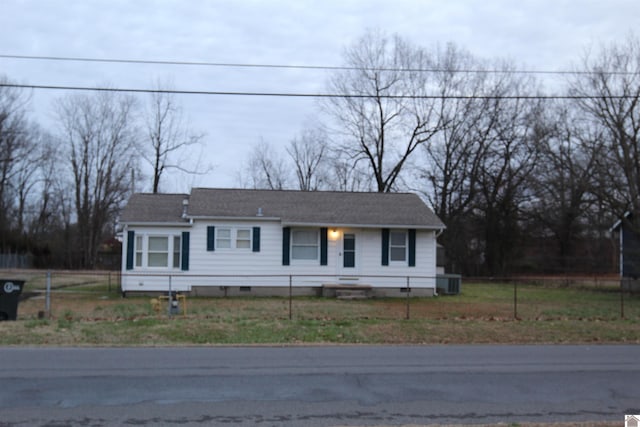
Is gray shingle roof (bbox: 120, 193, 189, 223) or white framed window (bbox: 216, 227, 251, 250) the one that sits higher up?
gray shingle roof (bbox: 120, 193, 189, 223)

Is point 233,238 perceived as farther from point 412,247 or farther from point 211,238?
point 412,247

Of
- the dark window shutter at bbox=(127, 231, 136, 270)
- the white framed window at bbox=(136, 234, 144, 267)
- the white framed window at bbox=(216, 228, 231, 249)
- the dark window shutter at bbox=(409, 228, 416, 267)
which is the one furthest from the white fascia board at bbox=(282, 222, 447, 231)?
the dark window shutter at bbox=(127, 231, 136, 270)

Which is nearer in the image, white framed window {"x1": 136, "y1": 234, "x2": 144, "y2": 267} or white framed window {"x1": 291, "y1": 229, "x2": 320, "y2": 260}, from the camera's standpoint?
white framed window {"x1": 136, "y1": 234, "x2": 144, "y2": 267}

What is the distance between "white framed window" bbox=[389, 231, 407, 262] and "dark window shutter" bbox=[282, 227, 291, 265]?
171 inches

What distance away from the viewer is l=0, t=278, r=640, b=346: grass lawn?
15.5 metres

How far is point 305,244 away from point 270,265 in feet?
5.69

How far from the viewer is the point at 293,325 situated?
17.2 metres

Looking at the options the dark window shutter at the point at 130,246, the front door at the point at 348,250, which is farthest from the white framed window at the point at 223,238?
the front door at the point at 348,250

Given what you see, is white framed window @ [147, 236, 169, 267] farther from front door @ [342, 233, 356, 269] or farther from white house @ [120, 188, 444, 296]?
front door @ [342, 233, 356, 269]

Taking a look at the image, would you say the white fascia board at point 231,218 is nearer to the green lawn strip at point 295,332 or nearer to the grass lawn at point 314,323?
the grass lawn at point 314,323

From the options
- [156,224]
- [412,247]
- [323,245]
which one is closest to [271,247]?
[323,245]

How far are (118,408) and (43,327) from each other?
903cm

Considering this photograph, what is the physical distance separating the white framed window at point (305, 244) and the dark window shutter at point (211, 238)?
3.22 metres

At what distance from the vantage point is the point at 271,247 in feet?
89.2
